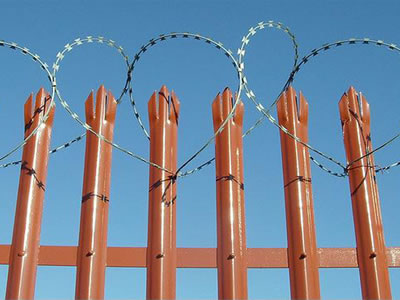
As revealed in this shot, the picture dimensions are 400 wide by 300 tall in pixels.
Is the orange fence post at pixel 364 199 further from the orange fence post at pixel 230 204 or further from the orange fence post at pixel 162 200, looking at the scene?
the orange fence post at pixel 162 200

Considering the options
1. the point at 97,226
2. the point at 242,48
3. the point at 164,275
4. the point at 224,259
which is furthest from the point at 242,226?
the point at 242,48

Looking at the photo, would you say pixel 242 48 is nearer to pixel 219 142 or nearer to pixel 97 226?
pixel 219 142

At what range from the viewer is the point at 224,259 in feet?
20.9

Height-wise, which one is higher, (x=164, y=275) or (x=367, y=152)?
(x=367, y=152)

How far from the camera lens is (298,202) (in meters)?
6.61

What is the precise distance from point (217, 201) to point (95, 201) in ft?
3.88

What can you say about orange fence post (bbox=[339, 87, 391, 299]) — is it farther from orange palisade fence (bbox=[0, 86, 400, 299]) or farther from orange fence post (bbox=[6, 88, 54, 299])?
orange fence post (bbox=[6, 88, 54, 299])

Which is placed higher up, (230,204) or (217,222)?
(230,204)

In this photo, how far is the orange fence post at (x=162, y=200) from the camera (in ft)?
20.6

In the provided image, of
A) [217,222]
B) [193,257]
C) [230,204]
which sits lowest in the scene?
[193,257]

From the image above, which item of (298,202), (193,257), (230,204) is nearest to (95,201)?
(193,257)

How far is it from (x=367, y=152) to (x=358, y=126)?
0.96ft

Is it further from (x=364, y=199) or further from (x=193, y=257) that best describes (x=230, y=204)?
(x=364, y=199)

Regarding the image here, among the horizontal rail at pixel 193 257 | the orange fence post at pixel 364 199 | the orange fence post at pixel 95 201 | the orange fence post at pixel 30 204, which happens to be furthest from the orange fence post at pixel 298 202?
the orange fence post at pixel 30 204
